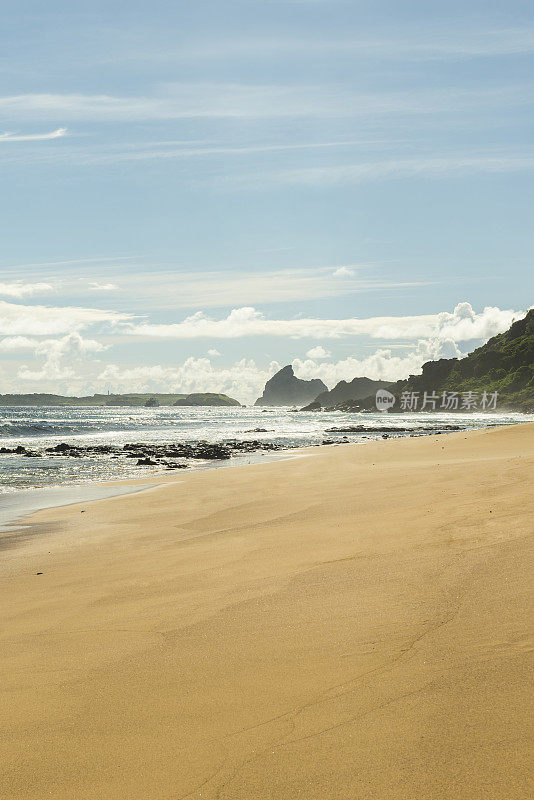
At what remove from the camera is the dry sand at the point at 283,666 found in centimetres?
311

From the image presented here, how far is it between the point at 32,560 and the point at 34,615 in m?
3.15

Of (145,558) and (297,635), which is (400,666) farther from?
(145,558)

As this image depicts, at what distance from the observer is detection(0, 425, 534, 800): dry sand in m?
3.11

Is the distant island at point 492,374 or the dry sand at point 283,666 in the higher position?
the distant island at point 492,374

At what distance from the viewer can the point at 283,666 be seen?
13.9ft

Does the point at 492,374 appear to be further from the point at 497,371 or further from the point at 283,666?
the point at 283,666

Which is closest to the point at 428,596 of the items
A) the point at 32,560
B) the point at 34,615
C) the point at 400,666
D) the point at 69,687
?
the point at 400,666
